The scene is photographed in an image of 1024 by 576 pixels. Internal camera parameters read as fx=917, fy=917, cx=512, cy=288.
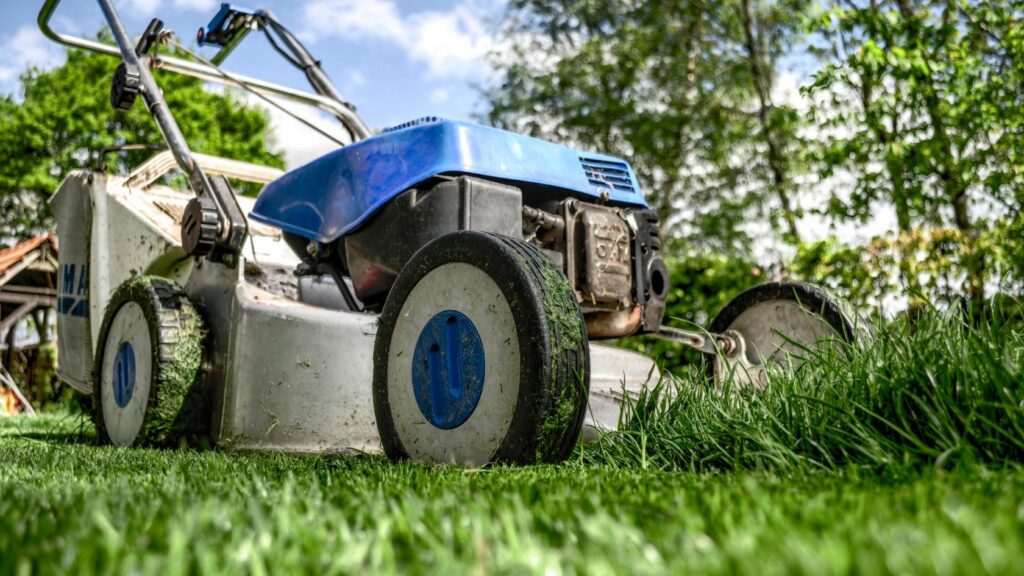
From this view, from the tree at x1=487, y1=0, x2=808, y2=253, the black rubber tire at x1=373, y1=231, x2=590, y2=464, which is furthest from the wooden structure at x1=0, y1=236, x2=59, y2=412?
the black rubber tire at x1=373, y1=231, x2=590, y2=464

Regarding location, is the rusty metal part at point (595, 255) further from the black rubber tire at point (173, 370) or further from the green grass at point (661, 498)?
the black rubber tire at point (173, 370)

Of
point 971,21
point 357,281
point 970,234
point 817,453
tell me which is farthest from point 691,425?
point 971,21

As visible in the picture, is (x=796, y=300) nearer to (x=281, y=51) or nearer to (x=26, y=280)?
(x=281, y=51)

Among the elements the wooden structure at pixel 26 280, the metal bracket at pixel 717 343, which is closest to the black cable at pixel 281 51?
the metal bracket at pixel 717 343

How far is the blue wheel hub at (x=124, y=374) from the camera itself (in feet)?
10.7

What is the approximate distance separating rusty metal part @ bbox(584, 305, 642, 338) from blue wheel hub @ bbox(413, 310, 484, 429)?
982 millimetres

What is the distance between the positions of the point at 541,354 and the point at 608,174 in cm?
138

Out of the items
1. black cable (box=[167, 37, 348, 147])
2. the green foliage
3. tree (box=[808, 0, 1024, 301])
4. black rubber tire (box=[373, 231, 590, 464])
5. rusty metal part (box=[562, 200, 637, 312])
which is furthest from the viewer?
tree (box=[808, 0, 1024, 301])

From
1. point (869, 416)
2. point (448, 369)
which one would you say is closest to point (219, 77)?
point (448, 369)

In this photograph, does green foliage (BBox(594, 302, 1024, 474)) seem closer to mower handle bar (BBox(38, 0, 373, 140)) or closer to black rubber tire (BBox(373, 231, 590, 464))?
black rubber tire (BBox(373, 231, 590, 464))

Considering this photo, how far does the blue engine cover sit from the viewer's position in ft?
8.72

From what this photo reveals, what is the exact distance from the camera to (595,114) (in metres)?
17.7

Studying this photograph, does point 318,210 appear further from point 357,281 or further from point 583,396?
point 583,396

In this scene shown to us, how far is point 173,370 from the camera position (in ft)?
9.91
